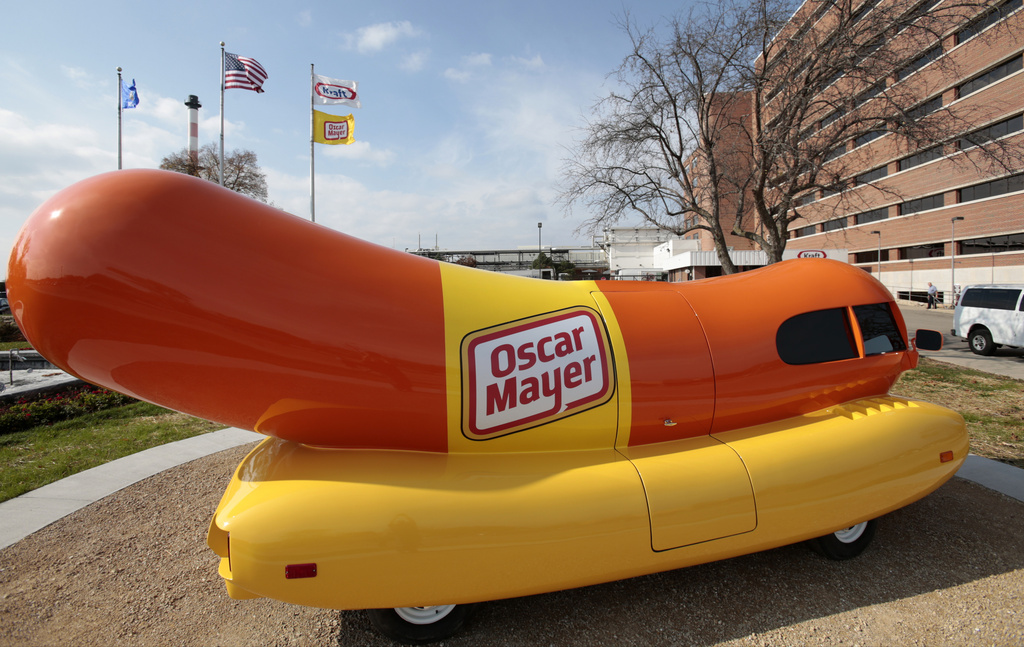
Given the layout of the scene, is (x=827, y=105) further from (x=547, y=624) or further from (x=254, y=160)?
(x=254, y=160)

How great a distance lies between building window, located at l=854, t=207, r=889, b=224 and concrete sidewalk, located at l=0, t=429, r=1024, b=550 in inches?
1667

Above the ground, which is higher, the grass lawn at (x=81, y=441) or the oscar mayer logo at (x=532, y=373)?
the oscar mayer logo at (x=532, y=373)

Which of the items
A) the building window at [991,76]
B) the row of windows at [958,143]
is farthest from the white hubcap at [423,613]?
the building window at [991,76]

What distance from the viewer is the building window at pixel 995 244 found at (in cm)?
2856

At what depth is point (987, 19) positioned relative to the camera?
13.5 m

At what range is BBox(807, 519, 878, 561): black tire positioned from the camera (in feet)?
10.9

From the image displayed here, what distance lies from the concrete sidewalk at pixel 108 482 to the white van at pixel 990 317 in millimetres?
9702

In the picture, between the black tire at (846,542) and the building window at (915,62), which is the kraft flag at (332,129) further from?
the black tire at (846,542)

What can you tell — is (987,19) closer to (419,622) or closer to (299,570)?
(419,622)

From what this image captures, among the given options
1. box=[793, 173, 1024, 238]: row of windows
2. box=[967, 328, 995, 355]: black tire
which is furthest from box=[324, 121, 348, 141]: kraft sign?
box=[793, 173, 1024, 238]: row of windows

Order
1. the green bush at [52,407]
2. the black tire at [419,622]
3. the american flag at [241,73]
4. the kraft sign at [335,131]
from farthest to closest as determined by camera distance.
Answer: the kraft sign at [335,131]
the american flag at [241,73]
the green bush at [52,407]
the black tire at [419,622]

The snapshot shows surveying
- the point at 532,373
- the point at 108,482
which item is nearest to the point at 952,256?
the point at 532,373

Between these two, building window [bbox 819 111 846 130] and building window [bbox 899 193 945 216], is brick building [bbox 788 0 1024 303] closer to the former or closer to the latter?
building window [bbox 899 193 945 216]

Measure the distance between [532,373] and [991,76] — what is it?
136ft
